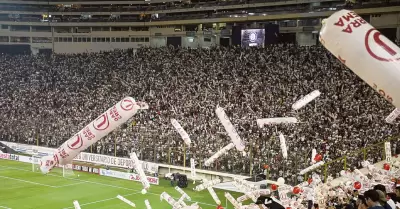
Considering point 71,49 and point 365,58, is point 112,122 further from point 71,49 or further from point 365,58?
point 71,49

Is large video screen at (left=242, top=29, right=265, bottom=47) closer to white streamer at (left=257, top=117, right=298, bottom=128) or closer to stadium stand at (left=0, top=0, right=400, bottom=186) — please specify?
stadium stand at (left=0, top=0, right=400, bottom=186)

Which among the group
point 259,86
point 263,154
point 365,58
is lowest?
point 263,154

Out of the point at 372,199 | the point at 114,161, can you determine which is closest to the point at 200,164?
the point at 114,161

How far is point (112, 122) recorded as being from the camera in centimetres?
1644

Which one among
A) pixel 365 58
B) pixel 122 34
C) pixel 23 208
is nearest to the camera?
pixel 365 58

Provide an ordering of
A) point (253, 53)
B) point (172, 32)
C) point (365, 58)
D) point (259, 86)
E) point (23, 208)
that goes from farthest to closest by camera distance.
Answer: point (172, 32)
point (253, 53)
point (259, 86)
point (23, 208)
point (365, 58)

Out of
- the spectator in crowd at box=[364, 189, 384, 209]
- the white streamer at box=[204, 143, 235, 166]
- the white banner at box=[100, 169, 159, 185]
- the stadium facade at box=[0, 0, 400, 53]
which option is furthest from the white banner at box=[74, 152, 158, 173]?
the spectator in crowd at box=[364, 189, 384, 209]

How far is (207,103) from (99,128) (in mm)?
18653

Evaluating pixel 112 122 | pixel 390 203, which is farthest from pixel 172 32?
pixel 390 203

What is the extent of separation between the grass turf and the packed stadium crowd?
2.38 metres

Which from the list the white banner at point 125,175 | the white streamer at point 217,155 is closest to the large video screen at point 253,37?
the white banner at point 125,175

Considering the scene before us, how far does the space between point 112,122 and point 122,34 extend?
53.3 m

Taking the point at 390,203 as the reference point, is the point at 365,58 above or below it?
above

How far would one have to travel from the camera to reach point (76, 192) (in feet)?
94.6
